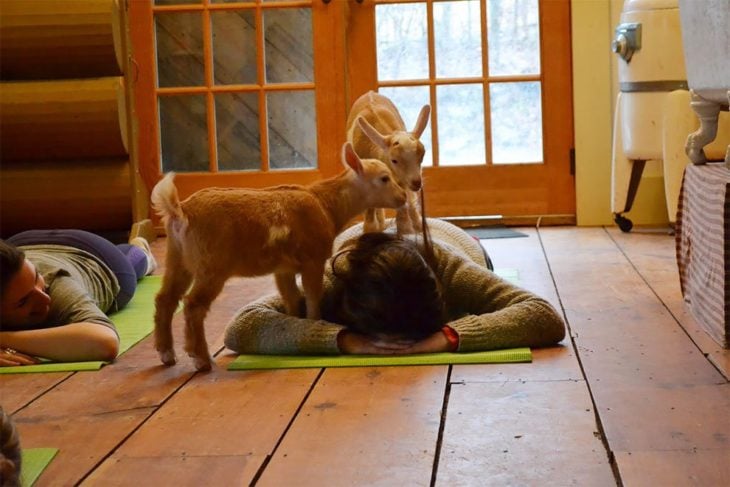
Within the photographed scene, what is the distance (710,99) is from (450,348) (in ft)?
3.82

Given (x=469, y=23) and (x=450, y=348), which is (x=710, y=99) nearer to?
(x=450, y=348)

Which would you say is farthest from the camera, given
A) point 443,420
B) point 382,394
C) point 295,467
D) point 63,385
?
point 63,385

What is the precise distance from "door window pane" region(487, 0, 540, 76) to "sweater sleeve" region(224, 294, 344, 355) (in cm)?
280

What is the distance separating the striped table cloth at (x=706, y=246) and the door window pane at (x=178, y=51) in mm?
2870

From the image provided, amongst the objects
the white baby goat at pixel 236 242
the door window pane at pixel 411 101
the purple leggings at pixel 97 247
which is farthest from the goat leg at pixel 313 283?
the door window pane at pixel 411 101

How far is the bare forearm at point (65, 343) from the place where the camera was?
267cm

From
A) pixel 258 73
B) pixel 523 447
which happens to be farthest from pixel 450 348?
pixel 258 73

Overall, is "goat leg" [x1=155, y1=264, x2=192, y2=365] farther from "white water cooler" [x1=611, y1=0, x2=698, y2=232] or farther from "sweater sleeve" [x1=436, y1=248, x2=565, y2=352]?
"white water cooler" [x1=611, y1=0, x2=698, y2=232]

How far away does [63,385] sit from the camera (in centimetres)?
245

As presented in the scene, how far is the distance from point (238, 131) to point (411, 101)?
0.85m

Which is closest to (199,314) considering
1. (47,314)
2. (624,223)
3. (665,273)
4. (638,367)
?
(47,314)

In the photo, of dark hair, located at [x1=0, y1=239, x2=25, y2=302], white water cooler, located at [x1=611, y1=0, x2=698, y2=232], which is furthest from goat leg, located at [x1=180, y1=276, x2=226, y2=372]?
white water cooler, located at [x1=611, y1=0, x2=698, y2=232]

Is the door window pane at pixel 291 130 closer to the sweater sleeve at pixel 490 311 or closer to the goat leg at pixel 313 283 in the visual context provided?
the sweater sleeve at pixel 490 311

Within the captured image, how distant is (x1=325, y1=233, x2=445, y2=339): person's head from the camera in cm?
248
